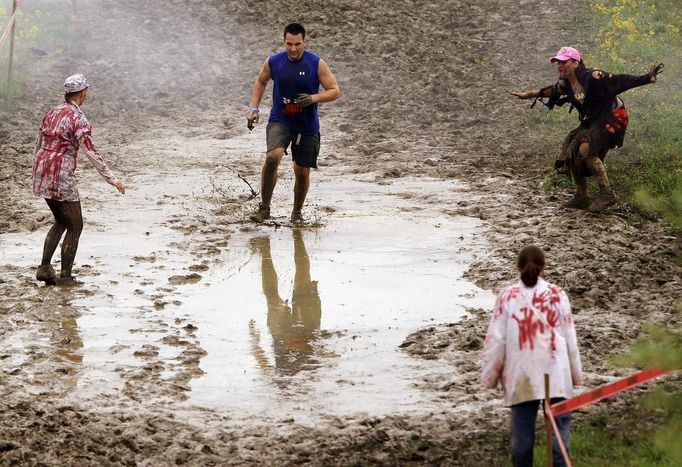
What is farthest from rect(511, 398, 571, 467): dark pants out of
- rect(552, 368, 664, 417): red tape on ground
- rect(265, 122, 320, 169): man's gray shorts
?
rect(265, 122, 320, 169): man's gray shorts

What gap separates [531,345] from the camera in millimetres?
6191

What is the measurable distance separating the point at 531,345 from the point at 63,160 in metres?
5.66

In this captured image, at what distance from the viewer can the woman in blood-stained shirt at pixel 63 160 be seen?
1055 centimetres

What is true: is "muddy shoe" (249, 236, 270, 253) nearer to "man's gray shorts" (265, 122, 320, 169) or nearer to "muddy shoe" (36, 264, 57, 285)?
"man's gray shorts" (265, 122, 320, 169)

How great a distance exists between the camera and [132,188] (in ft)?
48.5

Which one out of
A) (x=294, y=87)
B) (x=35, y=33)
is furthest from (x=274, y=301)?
(x=35, y=33)

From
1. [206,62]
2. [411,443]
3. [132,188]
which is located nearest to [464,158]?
[132,188]

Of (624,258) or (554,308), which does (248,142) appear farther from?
(554,308)

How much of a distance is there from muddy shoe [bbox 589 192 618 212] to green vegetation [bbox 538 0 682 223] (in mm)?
275

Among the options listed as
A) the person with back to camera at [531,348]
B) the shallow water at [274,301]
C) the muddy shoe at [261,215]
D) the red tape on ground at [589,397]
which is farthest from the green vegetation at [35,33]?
the red tape on ground at [589,397]

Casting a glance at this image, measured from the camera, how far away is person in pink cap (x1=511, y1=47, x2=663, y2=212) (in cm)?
1243

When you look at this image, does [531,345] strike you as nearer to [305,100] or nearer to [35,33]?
[305,100]

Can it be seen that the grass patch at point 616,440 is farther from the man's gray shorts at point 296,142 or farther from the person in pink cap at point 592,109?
the man's gray shorts at point 296,142

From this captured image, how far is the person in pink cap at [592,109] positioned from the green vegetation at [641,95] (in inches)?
21.6
